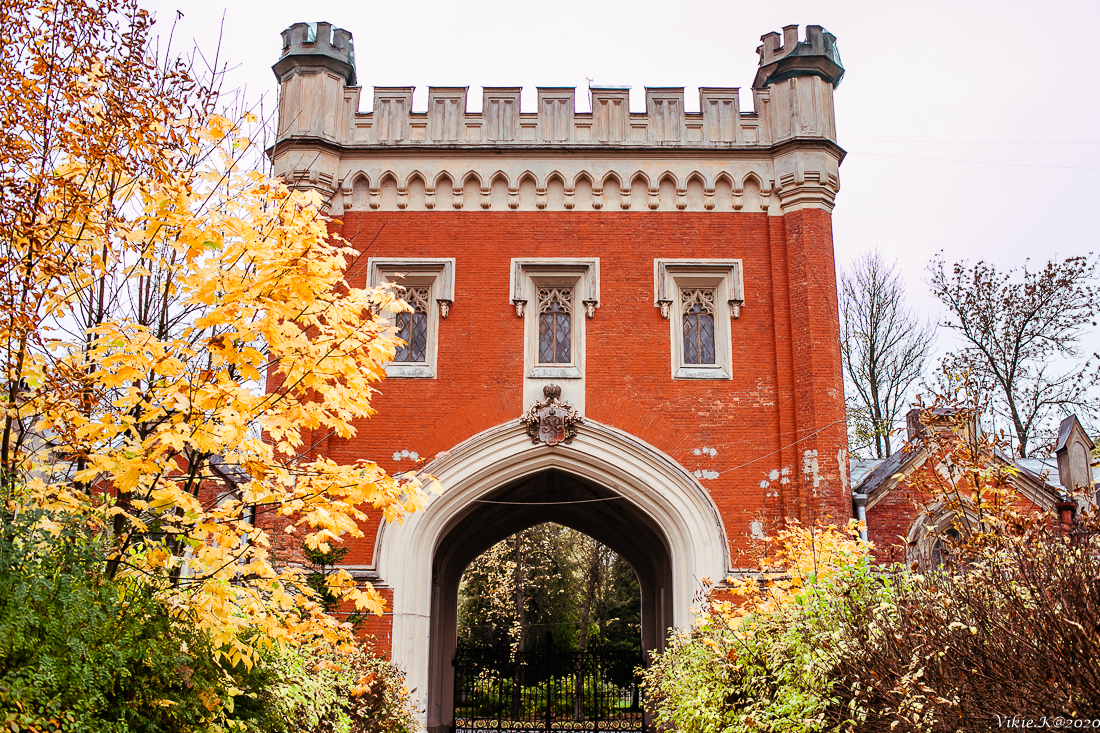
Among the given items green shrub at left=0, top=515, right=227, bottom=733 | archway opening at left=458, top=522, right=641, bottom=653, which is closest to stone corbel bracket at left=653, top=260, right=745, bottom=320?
green shrub at left=0, top=515, right=227, bottom=733

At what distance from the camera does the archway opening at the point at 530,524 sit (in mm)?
13711

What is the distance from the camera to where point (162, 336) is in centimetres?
598

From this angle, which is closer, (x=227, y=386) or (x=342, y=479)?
(x=227, y=386)

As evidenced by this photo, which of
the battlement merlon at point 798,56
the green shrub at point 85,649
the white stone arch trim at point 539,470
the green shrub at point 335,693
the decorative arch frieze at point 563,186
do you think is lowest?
the green shrub at point 335,693

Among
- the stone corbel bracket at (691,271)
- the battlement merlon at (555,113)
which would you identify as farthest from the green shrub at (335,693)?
the battlement merlon at (555,113)

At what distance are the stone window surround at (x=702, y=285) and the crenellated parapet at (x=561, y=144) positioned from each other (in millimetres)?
910

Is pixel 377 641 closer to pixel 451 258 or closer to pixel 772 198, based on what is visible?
pixel 451 258

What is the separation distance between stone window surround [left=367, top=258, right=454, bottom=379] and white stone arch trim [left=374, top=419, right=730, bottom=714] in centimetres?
128

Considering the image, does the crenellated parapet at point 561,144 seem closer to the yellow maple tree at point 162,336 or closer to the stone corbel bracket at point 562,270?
the stone corbel bracket at point 562,270

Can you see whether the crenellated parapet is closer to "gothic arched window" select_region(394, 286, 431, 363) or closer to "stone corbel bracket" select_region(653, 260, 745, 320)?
"stone corbel bracket" select_region(653, 260, 745, 320)

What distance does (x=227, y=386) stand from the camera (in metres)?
5.07

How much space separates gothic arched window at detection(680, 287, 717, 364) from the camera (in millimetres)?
12227

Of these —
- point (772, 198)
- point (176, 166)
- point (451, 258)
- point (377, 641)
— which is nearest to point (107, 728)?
point (176, 166)

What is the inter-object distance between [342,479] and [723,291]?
785cm
